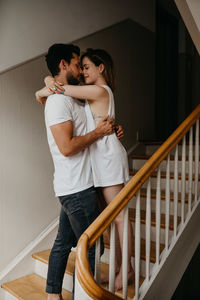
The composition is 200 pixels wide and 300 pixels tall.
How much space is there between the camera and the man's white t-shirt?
138 cm

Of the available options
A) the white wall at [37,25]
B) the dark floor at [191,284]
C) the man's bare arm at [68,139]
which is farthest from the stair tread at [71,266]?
the dark floor at [191,284]

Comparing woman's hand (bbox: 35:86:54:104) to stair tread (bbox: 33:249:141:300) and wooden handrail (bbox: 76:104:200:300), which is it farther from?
stair tread (bbox: 33:249:141:300)

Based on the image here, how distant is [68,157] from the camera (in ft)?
4.70

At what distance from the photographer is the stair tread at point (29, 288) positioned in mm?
1949

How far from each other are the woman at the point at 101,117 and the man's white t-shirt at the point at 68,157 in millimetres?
53

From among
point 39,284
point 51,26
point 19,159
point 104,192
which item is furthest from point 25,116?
point 39,284

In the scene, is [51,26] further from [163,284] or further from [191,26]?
[163,284]

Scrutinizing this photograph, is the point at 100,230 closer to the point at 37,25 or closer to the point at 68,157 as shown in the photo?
the point at 68,157

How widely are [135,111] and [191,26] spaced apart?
6.24 feet

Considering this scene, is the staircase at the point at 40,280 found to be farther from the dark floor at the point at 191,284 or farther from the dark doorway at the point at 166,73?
the dark doorway at the point at 166,73

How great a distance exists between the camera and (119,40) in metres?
3.35

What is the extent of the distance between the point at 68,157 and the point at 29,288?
1306 mm

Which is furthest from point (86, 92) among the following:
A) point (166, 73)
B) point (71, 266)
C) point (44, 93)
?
point (166, 73)

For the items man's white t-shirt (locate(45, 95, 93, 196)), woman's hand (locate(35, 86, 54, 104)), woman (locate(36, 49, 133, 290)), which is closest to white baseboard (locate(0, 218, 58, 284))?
woman (locate(36, 49, 133, 290))
